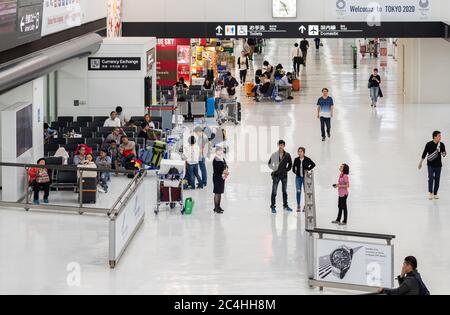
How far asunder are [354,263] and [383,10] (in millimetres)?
23360

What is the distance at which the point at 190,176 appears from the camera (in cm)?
2422

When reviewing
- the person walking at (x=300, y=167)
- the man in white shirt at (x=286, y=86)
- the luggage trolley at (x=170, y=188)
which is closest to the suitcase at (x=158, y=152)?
the luggage trolley at (x=170, y=188)

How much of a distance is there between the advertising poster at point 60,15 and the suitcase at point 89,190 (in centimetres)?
517

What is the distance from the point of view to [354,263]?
16.0m

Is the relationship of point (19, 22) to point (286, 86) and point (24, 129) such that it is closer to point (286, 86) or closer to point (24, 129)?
point (24, 129)

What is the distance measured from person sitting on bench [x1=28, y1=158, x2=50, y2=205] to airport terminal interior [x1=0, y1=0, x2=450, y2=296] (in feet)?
0.13

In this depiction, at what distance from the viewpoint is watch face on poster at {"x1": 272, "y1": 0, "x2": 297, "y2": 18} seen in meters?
38.1

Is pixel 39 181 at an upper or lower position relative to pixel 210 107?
lower

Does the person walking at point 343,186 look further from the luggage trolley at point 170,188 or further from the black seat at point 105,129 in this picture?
the black seat at point 105,129

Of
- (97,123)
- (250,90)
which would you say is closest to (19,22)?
(97,123)

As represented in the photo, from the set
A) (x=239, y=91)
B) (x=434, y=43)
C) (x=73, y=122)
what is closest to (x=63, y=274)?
(x=73, y=122)

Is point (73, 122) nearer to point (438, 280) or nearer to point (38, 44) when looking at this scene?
point (38, 44)

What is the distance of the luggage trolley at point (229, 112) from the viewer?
34938mm

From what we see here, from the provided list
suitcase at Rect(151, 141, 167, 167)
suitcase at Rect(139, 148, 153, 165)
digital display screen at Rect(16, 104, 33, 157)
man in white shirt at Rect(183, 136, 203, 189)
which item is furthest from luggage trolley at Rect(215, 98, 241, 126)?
digital display screen at Rect(16, 104, 33, 157)
